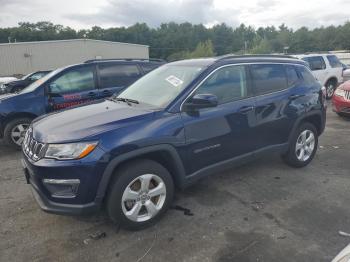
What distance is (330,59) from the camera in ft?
40.1

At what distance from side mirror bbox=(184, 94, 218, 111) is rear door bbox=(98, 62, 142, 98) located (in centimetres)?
336

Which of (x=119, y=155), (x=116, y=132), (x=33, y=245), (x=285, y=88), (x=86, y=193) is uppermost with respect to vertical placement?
(x=285, y=88)

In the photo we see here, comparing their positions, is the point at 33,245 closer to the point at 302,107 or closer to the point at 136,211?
the point at 136,211

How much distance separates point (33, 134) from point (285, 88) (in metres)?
3.36

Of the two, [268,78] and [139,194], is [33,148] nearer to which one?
[139,194]

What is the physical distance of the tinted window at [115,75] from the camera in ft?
21.7

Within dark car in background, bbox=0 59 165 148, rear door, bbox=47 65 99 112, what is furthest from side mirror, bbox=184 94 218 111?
rear door, bbox=47 65 99 112

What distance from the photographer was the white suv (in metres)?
11.6

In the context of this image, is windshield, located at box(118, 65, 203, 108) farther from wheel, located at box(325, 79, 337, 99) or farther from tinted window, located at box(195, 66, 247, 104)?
wheel, located at box(325, 79, 337, 99)

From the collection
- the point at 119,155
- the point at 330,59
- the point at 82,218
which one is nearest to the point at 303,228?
the point at 119,155

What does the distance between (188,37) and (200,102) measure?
101 m

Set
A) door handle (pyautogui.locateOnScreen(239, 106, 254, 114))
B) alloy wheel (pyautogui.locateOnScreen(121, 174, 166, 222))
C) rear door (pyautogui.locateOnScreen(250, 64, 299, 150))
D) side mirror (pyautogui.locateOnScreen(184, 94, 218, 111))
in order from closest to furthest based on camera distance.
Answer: alloy wheel (pyautogui.locateOnScreen(121, 174, 166, 222)) → side mirror (pyautogui.locateOnScreen(184, 94, 218, 111)) → door handle (pyautogui.locateOnScreen(239, 106, 254, 114)) → rear door (pyautogui.locateOnScreen(250, 64, 299, 150))

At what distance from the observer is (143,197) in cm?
317

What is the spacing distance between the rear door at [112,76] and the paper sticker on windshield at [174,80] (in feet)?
9.01
